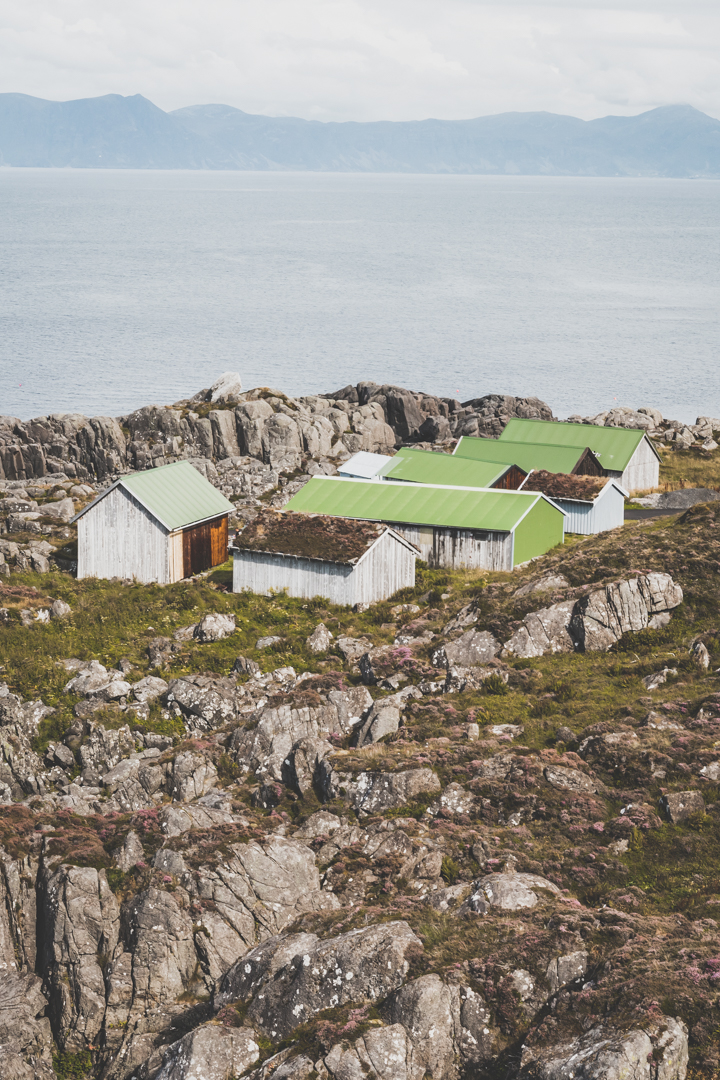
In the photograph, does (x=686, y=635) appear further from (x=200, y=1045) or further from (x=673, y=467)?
(x=673, y=467)

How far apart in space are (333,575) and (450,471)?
1638 centimetres

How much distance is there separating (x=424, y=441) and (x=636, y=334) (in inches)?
3603

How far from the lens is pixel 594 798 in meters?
24.5

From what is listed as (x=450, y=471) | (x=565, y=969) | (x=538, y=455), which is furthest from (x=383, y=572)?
(x=565, y=969)

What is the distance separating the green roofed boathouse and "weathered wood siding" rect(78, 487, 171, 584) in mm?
6695

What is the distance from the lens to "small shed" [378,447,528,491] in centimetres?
5659

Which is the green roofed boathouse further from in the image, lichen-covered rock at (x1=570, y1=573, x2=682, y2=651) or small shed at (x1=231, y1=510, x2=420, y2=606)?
lichen-covered rock at (x1=570, y1=573, x2=682, y2=651)

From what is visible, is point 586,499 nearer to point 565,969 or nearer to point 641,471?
point 641,471

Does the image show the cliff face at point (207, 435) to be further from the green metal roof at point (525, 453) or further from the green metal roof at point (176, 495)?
the green metal roof at point (176, 495)

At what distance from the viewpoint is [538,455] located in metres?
62.3

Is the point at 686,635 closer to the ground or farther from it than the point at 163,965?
farther from it

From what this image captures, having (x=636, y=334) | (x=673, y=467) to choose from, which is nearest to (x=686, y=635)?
(x=673, y=467)

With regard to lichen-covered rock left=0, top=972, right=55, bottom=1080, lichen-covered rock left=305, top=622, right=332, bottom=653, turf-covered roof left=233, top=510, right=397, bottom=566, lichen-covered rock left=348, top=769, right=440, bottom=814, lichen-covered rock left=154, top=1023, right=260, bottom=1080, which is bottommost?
lichen-covered rock left=0, top=972, right=55, bottom=1080

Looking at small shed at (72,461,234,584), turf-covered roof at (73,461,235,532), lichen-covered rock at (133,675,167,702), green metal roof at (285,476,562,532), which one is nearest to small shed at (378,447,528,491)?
green metal roof at (285,476,562,532)
